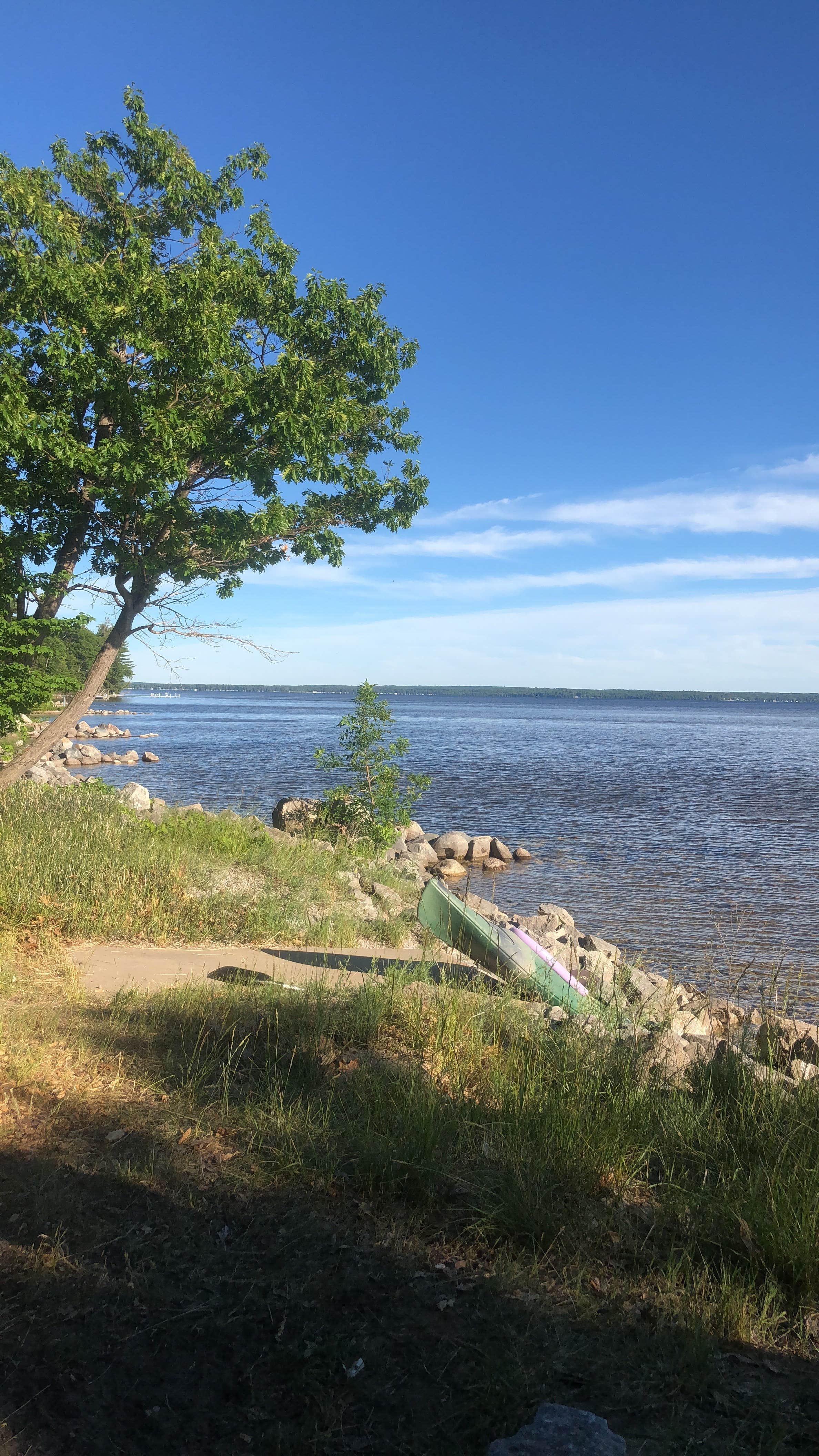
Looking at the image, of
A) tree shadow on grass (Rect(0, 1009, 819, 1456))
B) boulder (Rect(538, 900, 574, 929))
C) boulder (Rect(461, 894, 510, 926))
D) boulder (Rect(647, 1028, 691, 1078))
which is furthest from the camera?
boulder (Rect(538, 900, 574, 929))

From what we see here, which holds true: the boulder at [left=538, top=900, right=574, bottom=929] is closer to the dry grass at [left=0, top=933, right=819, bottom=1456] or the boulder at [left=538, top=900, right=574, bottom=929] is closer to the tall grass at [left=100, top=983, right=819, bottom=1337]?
the tall grass at [left=100, top=983, right=819, bottom=1337]

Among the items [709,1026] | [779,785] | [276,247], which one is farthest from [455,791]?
[709,1026]

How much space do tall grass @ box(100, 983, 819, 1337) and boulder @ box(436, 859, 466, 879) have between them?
1390 cm

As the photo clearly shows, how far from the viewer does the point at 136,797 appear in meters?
22.7

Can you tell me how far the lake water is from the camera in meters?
13.4

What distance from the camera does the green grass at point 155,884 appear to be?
324 inches

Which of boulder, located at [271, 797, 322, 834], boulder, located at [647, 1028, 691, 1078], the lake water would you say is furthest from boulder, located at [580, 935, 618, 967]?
boulder, located at [271, 797, 322, 834]

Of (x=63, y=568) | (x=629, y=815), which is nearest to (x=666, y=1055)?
(x=63, y=568)

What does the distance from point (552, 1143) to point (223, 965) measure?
448cm

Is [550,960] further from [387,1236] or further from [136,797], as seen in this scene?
[136,797]

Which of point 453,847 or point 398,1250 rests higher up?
point 398,1250

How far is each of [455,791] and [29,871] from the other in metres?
25.2

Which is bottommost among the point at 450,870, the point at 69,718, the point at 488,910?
the point at 450,870

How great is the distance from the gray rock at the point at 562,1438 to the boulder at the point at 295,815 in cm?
1475
